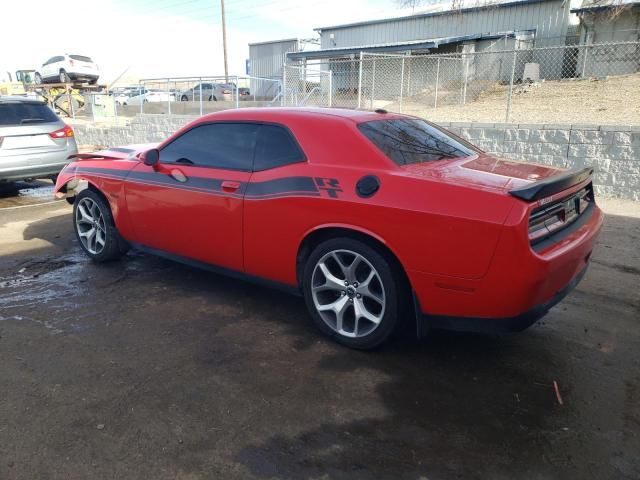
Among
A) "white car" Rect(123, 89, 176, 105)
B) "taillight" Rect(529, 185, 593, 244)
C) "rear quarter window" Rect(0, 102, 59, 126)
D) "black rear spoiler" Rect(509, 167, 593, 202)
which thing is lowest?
Result: "taillight" Rect(529, 185, 593, 244)

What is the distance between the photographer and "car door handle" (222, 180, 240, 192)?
3.91 meters

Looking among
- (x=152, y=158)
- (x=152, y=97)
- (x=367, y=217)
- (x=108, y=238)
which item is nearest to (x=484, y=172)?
(x=367, y=217)

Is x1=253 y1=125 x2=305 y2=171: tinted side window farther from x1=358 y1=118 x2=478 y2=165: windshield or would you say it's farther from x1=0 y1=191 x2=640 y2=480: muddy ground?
x1=0 y1=191 x2=640 y2=480: muddy ground

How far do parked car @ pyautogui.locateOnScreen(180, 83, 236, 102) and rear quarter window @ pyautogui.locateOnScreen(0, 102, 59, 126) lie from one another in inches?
303

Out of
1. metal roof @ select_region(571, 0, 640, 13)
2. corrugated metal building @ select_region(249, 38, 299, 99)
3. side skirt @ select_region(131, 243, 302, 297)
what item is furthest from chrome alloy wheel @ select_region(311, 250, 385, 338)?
corrugated metal building @ select_region(249, 38, 299, 99)

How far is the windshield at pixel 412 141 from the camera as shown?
3533 millimetres

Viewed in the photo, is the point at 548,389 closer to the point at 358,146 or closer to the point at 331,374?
the point at 331,374

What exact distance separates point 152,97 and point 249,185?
64.7ft

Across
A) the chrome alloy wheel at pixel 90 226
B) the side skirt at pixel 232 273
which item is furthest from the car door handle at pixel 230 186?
the chrome alloy wheel at pixel 90 226

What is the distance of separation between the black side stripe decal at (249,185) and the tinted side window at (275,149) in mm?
152

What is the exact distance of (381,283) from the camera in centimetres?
326

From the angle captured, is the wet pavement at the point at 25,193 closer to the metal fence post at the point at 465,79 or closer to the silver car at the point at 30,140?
the silver car at the point at 30,140

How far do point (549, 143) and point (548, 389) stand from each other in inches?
246

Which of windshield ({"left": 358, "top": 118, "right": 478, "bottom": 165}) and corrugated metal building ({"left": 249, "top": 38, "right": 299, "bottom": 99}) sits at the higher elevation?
corrugated metal building ({"left": 249, "top": 38, "right": 299, "bottom": 99})
